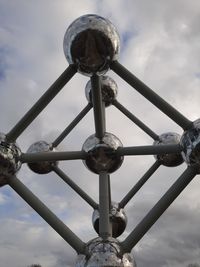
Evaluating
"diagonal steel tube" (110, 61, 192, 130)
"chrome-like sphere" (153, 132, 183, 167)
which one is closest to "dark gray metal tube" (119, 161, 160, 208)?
"chrome-like sphere" (153, 132, 183, 167)

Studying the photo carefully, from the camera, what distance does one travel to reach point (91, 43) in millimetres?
5324

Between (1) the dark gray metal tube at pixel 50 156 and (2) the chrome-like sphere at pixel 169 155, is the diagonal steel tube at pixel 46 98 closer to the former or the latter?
(1) the dark gray metal tube at pixel 50 156

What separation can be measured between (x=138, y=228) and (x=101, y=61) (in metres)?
2.20

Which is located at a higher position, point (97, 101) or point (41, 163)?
point (41, 163)

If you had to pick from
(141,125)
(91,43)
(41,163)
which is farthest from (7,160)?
(141,125)

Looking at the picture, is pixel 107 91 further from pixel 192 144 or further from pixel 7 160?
pixel 192 144

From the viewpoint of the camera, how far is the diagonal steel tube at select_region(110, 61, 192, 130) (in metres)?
5.48

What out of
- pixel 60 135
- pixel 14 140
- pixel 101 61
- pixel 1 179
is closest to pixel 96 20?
pixel 101 61

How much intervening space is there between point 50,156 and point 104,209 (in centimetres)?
113

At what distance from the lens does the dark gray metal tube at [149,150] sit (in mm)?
5985

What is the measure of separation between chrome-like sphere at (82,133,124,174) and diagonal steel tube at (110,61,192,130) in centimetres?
142

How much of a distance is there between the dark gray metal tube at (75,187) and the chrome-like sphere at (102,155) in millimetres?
1988

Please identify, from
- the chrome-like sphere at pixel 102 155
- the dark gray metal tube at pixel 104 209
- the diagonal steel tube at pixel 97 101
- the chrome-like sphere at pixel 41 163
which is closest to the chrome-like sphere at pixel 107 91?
the chrome-like sphere at pixel 41 163

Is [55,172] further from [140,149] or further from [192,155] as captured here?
[192,155]
